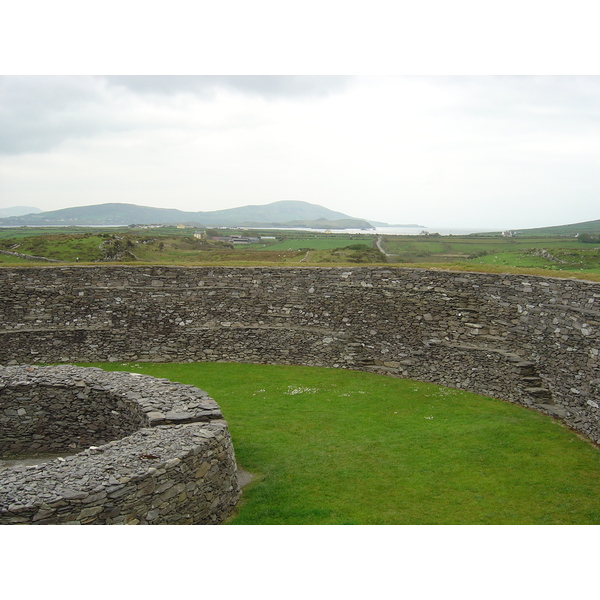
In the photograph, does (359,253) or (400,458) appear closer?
(400,458)

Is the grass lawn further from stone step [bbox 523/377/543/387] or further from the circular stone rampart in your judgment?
the circular stone rampart

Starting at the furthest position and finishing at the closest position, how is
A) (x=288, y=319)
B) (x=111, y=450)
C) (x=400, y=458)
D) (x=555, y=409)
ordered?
(x=288, y=319) → (x=555, y=409) → (x=400, y=458) → (x=111, y=450)

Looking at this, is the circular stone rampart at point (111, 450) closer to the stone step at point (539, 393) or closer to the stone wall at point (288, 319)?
the stone wall at point (288, 319)

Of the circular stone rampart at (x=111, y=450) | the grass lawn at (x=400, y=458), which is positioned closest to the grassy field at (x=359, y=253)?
the grass lawn at (x=400, y=458)

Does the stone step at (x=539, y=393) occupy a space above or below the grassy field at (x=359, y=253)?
below

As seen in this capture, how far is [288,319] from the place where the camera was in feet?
73.5

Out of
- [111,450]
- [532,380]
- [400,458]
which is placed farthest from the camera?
[532,380]

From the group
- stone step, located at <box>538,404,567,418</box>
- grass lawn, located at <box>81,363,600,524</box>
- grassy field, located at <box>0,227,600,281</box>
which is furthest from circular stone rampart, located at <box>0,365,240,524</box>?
grassy field, located at <box>0,227,600,281</box>

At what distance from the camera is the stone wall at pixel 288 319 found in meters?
17.8

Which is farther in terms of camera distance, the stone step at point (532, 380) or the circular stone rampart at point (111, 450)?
the stone step at point (532, 380)

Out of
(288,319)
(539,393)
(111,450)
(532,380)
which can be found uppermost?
(288,319)

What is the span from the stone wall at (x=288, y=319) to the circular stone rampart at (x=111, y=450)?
8.62m

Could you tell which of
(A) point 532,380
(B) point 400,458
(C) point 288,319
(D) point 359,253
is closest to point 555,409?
(A) point 532,380

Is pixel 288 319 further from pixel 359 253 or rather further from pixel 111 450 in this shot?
pixel 111 450
